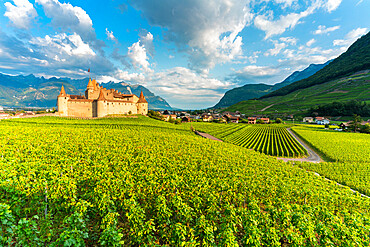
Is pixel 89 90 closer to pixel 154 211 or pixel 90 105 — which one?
pixel 90 105

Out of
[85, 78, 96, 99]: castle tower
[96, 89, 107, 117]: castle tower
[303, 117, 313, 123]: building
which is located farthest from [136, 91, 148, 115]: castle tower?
[303, 117, 313, 123]: building

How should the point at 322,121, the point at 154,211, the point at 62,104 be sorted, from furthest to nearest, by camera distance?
the point at 322,121, the point at 62,104, the point at 154,211

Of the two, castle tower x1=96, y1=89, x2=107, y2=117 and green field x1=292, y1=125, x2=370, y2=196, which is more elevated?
castle tower x1=96, y1=89, x2=107, y2=117

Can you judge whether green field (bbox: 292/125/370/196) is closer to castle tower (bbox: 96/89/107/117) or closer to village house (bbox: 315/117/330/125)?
castle tower (bbox: 96/89/107/117)

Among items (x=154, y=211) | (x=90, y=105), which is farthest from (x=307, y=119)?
(x=90, y=105)

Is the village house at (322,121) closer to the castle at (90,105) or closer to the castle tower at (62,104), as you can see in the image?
the castle at (90,105)

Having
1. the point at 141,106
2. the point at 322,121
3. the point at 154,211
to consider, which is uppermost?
the point at 141,106

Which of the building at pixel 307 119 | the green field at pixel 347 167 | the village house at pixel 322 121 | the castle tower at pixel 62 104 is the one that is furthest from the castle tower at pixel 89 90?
the building at pixel 307 119

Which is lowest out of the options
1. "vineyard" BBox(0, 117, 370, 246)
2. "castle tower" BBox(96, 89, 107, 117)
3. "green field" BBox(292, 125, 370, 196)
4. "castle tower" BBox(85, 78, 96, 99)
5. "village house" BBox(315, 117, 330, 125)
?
"green field" BBox(292, 125, 370, 196)

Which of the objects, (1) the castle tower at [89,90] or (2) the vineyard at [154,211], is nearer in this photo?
(2) the vineyard at [154,211]

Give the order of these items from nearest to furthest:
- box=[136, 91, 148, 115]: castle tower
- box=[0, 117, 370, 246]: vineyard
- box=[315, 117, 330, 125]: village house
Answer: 1. box=[0, 117, 370, 246]: vineyard
2. box=[136, 91, 148, 115]: castle tower
3. box=[315, 117, 330, 125]: village house

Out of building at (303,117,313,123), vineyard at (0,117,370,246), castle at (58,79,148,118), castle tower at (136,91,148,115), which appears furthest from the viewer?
building at (303,117,313,123)

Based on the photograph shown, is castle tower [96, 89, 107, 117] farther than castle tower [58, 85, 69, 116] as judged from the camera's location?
Yes

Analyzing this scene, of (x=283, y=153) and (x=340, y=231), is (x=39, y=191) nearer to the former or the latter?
(x=340, y=231)
